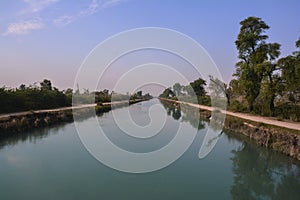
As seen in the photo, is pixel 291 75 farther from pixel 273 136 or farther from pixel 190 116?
pixel 190 116

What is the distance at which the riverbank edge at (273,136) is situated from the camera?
373 inches

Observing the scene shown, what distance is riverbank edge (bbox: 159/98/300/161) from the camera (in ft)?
31.1

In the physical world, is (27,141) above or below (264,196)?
above

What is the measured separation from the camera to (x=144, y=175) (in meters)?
7.44

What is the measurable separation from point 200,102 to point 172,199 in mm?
31222

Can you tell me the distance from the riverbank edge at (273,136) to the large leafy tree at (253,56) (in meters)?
3.77

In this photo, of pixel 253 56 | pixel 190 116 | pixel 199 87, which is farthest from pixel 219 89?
pixel 199 87

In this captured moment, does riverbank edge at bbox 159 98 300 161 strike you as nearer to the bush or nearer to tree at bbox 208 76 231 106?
the bush

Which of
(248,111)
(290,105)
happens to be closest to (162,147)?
(290,105)

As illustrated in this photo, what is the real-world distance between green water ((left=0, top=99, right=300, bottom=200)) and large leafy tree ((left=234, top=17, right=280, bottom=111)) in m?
6.94

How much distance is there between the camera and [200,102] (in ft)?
119

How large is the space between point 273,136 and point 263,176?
3322 mm

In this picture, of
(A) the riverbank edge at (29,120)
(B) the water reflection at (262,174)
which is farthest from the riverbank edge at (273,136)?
(A) the riverbank edge at (29,120)

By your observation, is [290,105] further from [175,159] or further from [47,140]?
[47,140]
